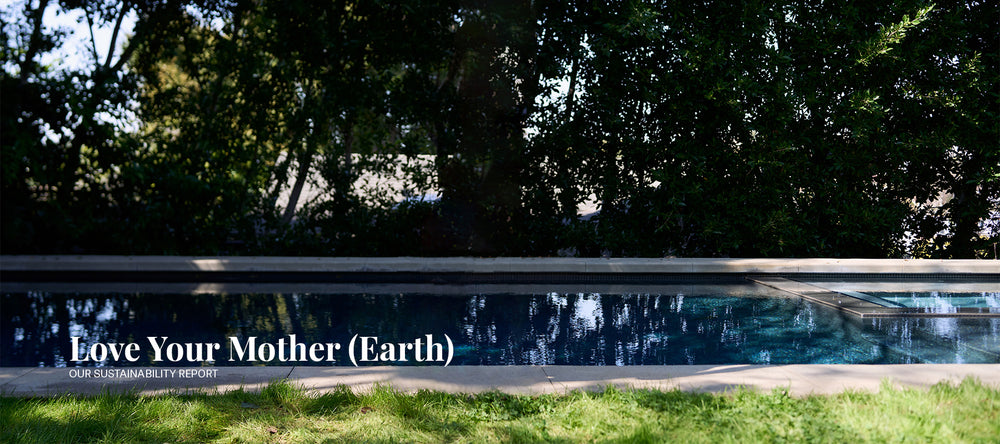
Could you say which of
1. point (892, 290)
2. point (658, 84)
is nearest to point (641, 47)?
point (658, 84)

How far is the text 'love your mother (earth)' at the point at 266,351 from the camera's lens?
510 centimetres

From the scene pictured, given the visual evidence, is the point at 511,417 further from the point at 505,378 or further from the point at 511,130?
the point at 511,130

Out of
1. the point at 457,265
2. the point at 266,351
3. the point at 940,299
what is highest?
the point at 457,265

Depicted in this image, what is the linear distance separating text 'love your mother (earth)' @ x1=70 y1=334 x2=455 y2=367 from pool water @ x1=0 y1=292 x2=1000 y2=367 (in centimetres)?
10

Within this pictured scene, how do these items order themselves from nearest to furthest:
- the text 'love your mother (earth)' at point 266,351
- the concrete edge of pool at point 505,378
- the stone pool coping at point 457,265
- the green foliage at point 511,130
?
1. the concrete edge of pool at point 505,378
2. the text 'love your mother (earth)' at point 266,351
3. the stone pool coping at point 457,265
4. the green foliage at point 511,130

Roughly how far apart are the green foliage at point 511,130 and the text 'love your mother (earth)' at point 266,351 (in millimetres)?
4252

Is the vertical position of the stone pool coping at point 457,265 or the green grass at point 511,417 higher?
the stone pool coping at point 457,265

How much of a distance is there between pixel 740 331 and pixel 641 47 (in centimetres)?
473

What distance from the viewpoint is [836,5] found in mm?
9578

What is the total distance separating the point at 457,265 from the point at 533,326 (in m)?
2.19

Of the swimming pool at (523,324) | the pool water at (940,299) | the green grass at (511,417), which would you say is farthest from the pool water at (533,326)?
the green grass at (511,417)

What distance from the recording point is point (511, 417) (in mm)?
3311

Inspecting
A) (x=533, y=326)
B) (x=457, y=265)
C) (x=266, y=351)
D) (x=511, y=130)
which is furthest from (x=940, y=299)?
(x=266, y=351)

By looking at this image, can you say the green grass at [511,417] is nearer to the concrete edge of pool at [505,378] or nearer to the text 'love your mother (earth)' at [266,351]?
the concrete edge of pool at [505,378]
